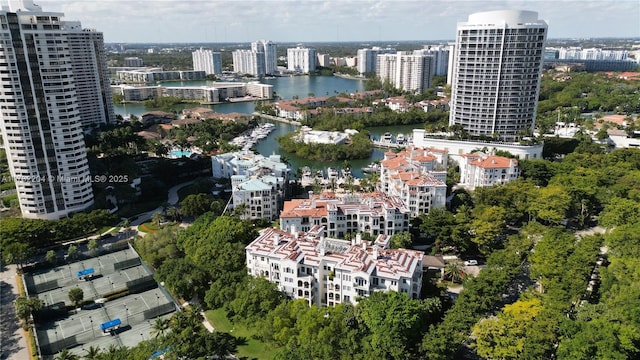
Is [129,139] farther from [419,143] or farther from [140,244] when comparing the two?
[419,143]

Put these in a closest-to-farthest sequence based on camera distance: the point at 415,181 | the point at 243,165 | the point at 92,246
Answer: the point at 92,246, the point at 415,181, the point at 243,165

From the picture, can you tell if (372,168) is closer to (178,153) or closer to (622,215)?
(178,153)

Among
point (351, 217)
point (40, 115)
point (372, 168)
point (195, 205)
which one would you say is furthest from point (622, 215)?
point (40, 115)

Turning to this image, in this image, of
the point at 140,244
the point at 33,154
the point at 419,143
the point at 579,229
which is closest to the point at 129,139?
the point at 33,154

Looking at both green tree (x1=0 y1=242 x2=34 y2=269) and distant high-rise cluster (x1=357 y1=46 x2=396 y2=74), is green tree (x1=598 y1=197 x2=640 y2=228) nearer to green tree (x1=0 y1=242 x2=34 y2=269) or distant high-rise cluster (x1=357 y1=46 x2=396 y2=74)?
green tree (x1=0 y1=242 x2=34 y2=269)

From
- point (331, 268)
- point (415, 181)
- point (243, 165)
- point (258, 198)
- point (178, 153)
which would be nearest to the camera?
point (331, 268)

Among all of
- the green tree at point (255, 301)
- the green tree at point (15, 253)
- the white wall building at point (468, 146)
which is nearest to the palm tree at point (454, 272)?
the green tree at point (255, 301)

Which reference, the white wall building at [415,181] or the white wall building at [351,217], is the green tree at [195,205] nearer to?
the white wall building at [351,217]
